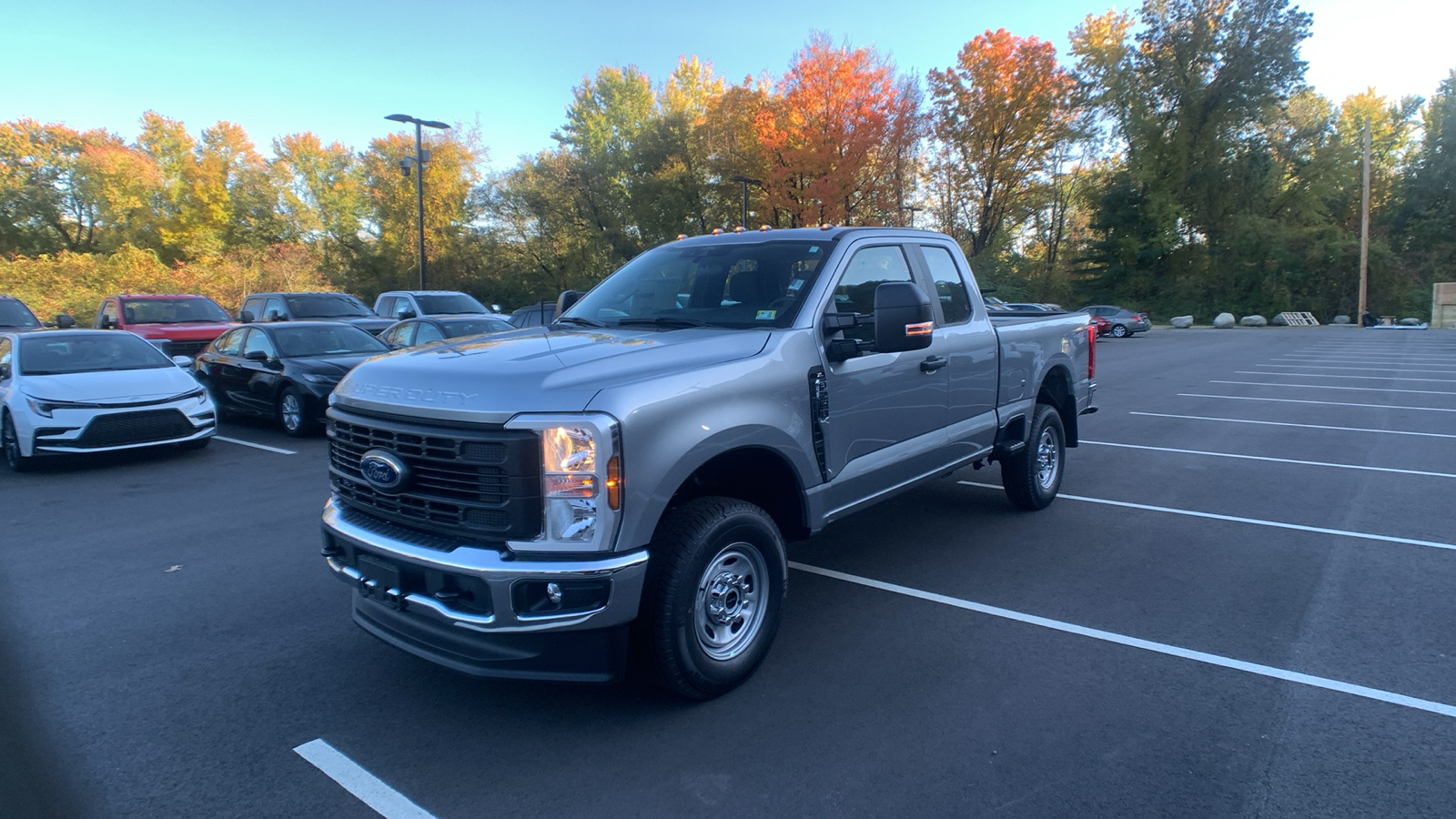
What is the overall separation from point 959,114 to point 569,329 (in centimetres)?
4003

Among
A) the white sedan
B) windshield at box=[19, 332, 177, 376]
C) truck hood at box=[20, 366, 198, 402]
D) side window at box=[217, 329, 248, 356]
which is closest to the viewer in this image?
the white sedan

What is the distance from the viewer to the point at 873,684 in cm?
391

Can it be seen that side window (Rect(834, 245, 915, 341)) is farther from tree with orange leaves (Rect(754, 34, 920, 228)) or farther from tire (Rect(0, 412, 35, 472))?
tree with orange leaves (Rect(754, 34, 920, 228))

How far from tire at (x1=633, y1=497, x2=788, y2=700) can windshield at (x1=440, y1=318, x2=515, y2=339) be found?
992 cm

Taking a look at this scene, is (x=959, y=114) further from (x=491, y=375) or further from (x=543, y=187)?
(x=491, y=375)

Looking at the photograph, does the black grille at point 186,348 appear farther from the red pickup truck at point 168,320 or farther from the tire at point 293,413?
the tire at point 293,413

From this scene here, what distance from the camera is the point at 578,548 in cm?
319

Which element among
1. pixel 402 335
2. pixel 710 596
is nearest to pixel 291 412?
pixel 402 335

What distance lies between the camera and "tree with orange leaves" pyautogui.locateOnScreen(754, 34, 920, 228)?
111 feet

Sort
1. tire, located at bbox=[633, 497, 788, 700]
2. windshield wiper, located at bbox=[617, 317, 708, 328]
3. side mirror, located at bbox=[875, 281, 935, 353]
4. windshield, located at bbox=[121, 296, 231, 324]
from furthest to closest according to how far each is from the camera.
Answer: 1. windshield, located at bbox=[121, 296, 231, 324]
2. windshield wiper, located at bbox=[617, 317, 708, 328]
3. side mirror, located at bbox=[875, 281, 935, 353]
4. tire, located at bbox=[633, 497, 788, 700]

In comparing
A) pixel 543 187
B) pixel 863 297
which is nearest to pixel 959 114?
pixel 543 187

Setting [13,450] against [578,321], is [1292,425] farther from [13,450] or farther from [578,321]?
[13,450]

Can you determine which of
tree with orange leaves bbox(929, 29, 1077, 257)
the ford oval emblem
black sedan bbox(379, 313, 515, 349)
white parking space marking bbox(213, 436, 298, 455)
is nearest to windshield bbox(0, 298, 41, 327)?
black sedan bbox(379, 313, 515, 349)

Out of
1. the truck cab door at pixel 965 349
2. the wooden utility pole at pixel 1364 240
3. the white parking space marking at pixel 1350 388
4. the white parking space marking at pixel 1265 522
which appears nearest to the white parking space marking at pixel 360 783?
the truck cab door at pixel 965 349
